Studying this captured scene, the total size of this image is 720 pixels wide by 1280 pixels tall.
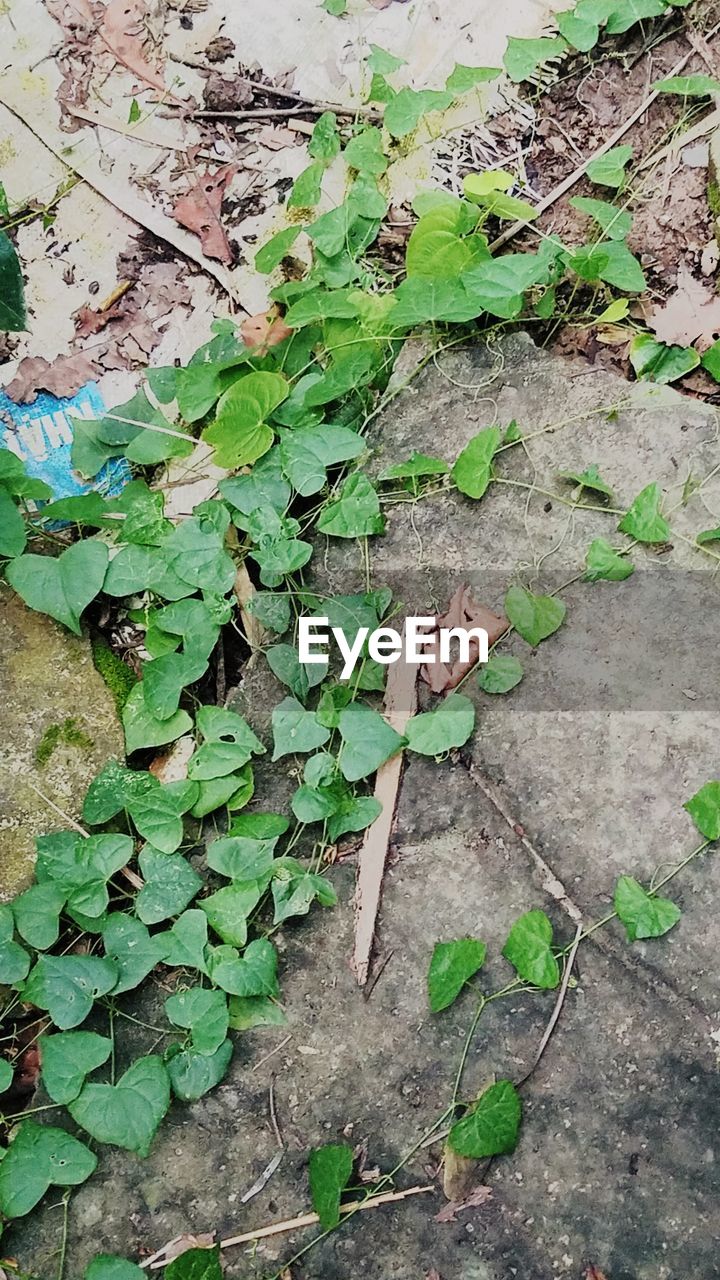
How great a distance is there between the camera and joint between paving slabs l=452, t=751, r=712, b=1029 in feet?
5.88

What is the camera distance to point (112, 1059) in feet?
6.13

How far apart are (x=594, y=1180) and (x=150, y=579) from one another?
140 centimetres

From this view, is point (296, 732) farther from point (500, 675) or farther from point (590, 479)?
point (590, 479)

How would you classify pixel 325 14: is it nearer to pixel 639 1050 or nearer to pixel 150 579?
pixel 150 579

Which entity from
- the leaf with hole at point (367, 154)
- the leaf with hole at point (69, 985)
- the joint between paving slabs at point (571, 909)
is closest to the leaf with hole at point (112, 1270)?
the leaf with hole at point (69, 985)

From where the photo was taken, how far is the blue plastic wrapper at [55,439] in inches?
94.4

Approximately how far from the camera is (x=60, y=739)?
2.12 metres

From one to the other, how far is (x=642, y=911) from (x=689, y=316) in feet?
4.24

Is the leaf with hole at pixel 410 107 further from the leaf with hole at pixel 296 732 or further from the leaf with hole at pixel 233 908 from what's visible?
the leaf with hole at pixel 233 908

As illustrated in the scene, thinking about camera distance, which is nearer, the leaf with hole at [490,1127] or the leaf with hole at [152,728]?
the leaf with hole at [490,1127]

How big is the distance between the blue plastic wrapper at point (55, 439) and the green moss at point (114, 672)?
15.2 inches

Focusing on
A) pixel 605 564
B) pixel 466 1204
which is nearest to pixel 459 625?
pixel 605 564

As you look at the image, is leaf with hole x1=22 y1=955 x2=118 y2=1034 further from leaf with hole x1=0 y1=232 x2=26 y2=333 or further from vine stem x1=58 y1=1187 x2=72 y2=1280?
leaf with hole x1=0 y1=232 x2=26 y2=333

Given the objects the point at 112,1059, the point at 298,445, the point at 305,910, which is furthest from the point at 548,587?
the point at 112,1059
